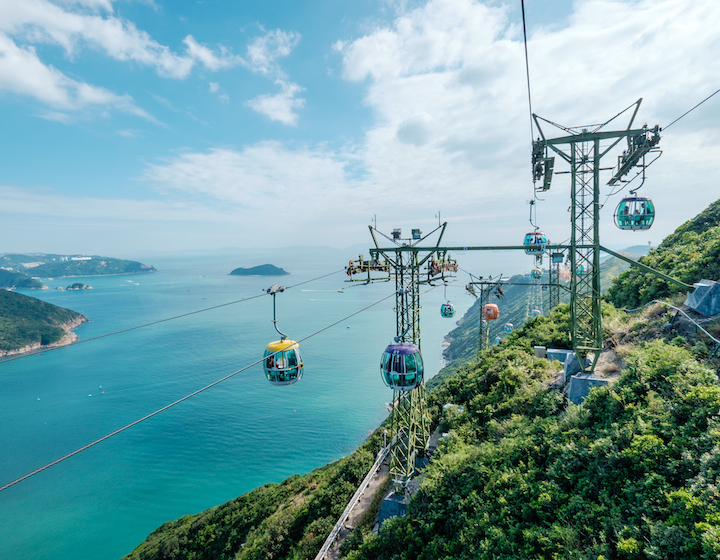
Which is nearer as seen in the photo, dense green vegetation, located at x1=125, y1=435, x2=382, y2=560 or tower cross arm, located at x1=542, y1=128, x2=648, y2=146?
tower cross arm, located at x1=542, y1=128, x2=648, y2=146

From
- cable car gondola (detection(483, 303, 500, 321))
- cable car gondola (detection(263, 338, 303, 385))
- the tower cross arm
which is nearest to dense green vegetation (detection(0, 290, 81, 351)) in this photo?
cable car gondola (detection(263, 338, 303, 385))

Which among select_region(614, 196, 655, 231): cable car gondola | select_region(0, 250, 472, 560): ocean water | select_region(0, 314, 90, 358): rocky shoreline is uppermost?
select_region(614, 196, 655, 231): cable car gondola

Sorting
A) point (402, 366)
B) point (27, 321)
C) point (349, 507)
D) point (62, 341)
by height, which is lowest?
point (62, 341)

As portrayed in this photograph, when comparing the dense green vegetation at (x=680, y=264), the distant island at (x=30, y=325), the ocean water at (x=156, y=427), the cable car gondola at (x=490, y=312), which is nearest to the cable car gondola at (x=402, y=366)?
the dense green vegetation at (x=680, y=264)

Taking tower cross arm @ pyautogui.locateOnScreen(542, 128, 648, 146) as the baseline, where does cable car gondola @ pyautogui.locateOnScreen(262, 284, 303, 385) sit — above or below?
below

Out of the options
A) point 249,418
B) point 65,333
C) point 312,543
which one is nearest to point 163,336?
point 65,333

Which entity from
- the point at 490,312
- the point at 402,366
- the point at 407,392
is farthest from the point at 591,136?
the point at 490,312

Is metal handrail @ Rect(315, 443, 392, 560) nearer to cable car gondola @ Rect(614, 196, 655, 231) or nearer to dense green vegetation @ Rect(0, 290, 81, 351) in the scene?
cable car gondola @ Rect(614, 196, 655, 231)

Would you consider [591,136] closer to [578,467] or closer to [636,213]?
[636,213]
